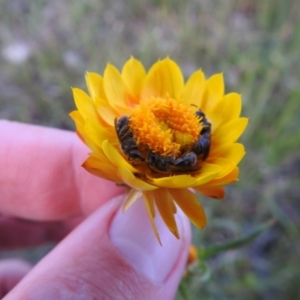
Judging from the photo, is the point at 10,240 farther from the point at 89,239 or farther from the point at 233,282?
the point at 233,282

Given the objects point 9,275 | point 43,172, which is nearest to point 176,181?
point 43,172

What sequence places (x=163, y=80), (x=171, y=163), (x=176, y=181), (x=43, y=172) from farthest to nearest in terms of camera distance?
1. (x=43, y=172)
2. (x=163, y=80)
3. (x=171, y=163)
4. (x=176, y=181)

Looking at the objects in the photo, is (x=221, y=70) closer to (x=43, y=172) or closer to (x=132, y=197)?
(x=43, y=172)

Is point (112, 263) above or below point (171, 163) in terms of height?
Result: below

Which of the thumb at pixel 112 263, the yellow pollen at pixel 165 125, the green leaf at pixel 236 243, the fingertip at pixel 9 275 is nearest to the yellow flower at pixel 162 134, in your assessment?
the yellow pollen at pixel 165 125

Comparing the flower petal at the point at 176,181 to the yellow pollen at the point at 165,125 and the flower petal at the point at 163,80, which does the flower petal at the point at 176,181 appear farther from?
the flower petal at the point at 163,80

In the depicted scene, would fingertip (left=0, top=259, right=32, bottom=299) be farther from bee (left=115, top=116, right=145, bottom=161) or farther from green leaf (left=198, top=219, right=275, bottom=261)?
bee (left=115, top=116, right=145, bottom=161)
